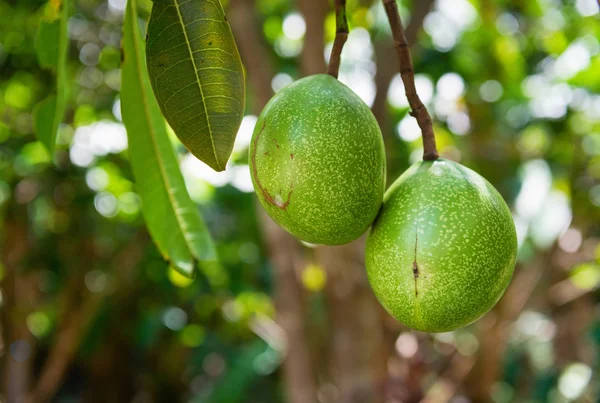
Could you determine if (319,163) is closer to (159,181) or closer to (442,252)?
(442,252)

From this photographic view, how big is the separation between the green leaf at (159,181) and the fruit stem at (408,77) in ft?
1.33

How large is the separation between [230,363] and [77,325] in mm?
743

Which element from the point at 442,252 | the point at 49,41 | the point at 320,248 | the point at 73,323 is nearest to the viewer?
the point at 442,252

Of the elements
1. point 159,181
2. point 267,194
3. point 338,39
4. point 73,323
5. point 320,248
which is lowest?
point 73,323

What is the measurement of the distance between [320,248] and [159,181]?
968mm

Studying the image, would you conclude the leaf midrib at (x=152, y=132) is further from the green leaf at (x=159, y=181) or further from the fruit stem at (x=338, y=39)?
the fruit stem at (x=338, y=39)

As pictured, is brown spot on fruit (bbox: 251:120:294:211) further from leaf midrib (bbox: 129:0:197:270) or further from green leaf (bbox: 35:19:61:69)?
green leaf (bbox: 35:19:61:69)

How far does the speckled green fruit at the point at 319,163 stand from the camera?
69cm

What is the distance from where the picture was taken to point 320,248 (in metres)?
1.90

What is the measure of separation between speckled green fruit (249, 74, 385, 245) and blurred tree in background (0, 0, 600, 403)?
42.7 inches

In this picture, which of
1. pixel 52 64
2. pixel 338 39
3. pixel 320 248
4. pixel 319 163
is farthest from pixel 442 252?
pixel 320 248

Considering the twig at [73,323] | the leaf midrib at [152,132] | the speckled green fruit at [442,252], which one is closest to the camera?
the speckled green fruit at [442,252]

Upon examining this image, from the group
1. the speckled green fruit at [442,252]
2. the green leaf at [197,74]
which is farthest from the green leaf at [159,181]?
the speckled green fruit at [442,252]

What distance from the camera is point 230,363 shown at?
9.85ft
